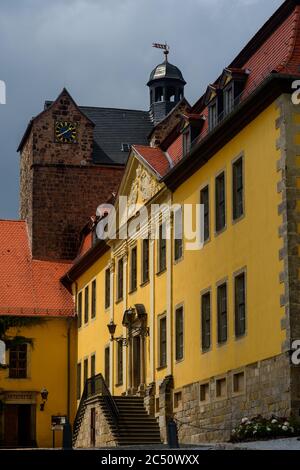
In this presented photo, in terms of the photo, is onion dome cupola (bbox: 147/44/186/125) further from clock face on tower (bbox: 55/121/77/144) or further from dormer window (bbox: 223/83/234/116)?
dormer window (bbox: 223/83/234/116)

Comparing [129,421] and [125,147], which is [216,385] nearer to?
[129,421]

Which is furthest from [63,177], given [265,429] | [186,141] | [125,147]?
[265,429]

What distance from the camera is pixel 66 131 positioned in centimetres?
5931

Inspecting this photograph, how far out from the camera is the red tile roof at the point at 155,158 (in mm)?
41525

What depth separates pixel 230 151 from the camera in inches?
1356

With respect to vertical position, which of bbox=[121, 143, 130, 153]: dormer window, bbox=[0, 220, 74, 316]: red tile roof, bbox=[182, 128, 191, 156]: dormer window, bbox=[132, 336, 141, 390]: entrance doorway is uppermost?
bbox=[121, 143, 130, 153]: dormer window

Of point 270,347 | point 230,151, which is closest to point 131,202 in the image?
point 230,151

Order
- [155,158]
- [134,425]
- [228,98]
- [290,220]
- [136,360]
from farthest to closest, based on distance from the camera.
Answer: [136,360], [155,158], [134,425], [228,98], [290,220]

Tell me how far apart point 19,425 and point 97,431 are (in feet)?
45.0

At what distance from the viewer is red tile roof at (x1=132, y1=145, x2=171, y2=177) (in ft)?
136

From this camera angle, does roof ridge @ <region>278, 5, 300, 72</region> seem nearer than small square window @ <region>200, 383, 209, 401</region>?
Yes

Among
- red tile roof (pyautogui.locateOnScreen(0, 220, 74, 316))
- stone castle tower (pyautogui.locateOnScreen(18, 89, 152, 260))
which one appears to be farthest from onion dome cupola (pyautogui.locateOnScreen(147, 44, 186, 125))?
red tile roof (pyautogui.locateOnScreen(0, 220, 74, 316))

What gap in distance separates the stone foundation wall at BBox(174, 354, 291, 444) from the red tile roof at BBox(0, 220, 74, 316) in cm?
1798

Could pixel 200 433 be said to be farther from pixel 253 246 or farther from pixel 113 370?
pixel 113 370
